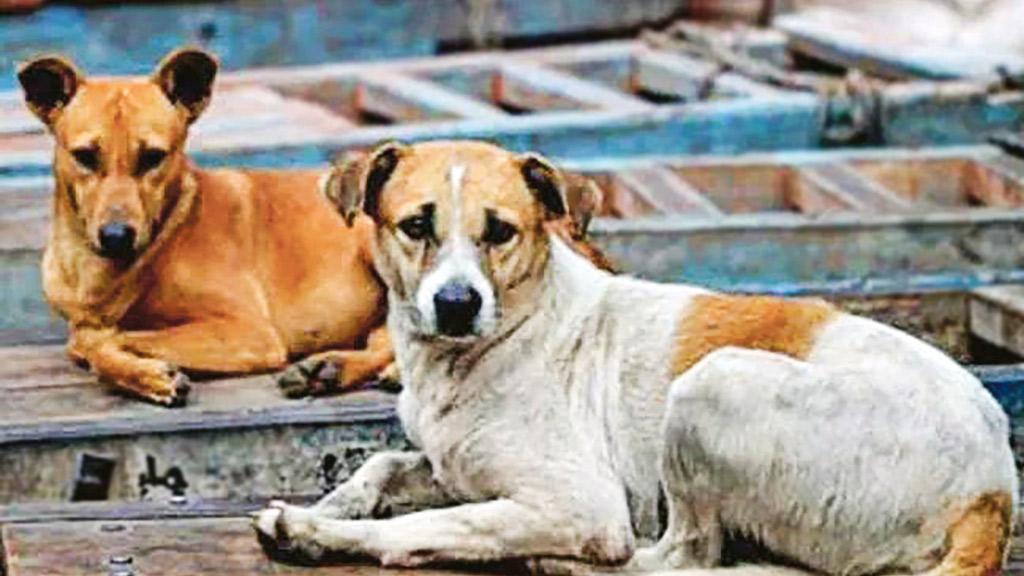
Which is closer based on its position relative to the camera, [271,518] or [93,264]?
[271,518]

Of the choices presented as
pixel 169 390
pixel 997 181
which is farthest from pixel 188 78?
pixel 997 181

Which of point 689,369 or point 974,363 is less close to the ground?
point 689,369

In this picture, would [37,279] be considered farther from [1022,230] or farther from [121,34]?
[121,34]

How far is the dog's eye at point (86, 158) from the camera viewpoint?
6410mm

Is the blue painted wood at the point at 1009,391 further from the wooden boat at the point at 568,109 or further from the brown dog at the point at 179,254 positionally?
the wooden boat at the point at 568,109

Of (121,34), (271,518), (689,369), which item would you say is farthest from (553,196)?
(121,34)

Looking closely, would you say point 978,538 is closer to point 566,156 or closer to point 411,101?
point 566,156

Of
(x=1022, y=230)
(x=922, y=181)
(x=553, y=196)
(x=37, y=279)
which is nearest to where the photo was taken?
(x=553, y=196)

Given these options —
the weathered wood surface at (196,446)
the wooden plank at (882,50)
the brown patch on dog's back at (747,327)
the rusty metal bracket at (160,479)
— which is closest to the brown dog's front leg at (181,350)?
the weathered wood surface at (196,446)

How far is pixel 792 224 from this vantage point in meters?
8.05

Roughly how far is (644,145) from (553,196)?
168 inches

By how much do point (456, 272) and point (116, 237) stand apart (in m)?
1.53

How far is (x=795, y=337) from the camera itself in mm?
5355

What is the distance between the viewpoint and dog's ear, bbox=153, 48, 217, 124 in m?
6.58
